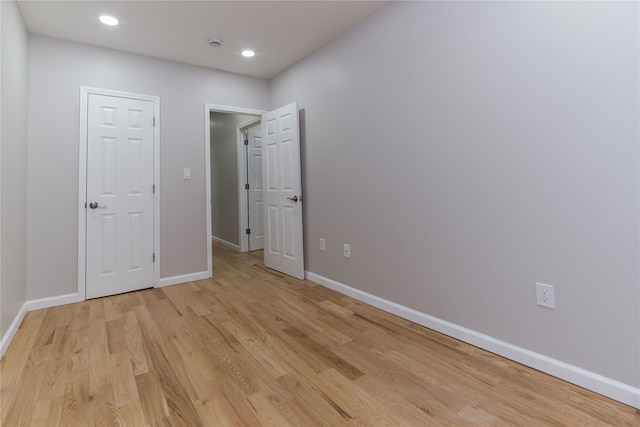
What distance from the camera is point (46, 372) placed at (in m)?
1.73

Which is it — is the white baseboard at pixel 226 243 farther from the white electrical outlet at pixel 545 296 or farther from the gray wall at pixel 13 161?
the white electrical outlet at pixel 545 296

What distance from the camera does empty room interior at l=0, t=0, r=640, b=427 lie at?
56.9 inches

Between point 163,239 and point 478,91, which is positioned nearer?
point 478,91

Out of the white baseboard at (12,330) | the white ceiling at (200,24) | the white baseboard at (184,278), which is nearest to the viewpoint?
the white baseboard at (12,330)

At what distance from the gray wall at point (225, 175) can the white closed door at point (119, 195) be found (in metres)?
1.95

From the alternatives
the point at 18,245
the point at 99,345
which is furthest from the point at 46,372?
the point at 18,245

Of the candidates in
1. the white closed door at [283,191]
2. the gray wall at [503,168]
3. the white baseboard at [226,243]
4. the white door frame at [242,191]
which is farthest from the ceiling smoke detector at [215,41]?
the white baseboard at [226,243]

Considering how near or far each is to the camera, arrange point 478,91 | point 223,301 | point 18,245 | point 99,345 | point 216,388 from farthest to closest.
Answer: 1. point 223,301
2. point 18,245
3. point 99,345
4. point 478,91
5. point 216,388

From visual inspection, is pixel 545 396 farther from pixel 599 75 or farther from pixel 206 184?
pixel 206 184

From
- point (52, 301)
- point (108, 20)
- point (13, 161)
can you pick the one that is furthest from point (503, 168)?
point (52, 301)

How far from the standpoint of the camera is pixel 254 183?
17.0 feet

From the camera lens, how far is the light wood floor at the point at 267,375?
1.36 m

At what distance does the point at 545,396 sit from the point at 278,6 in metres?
2.99

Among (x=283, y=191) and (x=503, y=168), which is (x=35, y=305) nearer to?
(x=283, y=191)
